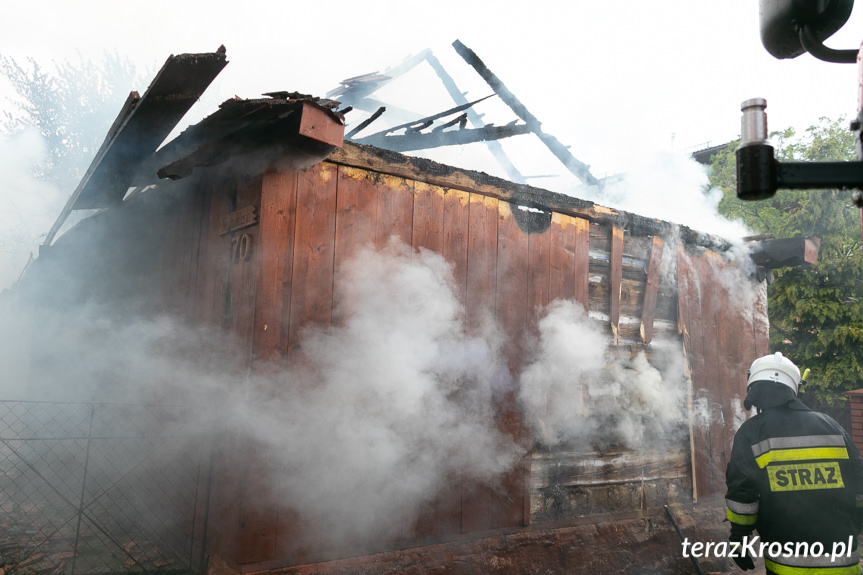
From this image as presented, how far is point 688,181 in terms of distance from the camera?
31.0ft

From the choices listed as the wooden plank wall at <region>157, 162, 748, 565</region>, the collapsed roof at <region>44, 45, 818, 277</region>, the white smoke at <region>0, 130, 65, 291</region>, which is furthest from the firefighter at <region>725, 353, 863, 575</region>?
the white smoke at <region>0, 130, 65, 291</region>

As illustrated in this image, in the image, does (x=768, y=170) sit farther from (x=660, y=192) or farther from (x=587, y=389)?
(x=660, y=192)

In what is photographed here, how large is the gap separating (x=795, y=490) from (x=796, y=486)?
0.03 m

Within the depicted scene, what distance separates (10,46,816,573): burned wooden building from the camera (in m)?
3.59

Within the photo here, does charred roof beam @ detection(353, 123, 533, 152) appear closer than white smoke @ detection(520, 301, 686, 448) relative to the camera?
No

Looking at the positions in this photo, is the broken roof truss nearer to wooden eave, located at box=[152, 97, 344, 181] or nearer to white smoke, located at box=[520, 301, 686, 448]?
wooden eave, located at box=[152, 97, 344, 181]

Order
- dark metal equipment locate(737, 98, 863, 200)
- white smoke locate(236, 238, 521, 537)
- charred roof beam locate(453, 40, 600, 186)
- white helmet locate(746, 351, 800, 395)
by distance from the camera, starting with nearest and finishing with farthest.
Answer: dark metal equipment locate(737, 98, 863, 200) < white smoke locate(236, 238, 521, 537) < white helmet locate(746, 351, 800, 395) < charred roof beam locate(453, 40, 600, 186)

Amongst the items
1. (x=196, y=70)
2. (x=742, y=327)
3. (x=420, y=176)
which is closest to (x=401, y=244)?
(x=420, y=176)

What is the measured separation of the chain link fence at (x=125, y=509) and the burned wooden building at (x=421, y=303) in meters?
0.41

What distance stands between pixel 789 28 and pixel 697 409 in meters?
5.24

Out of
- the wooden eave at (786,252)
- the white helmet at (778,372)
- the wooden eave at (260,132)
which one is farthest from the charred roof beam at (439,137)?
the white helmet at (778,372)

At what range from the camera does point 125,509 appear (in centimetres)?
540

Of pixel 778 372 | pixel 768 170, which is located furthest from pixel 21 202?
pixel 768 170

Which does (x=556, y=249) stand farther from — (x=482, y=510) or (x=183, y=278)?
(x=183, y=278)
